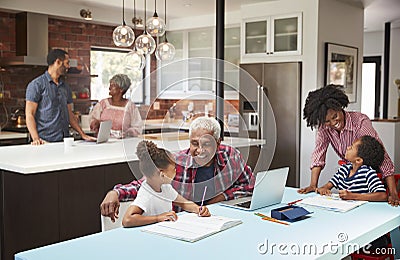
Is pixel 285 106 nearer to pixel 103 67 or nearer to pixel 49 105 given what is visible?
pixel 49 105

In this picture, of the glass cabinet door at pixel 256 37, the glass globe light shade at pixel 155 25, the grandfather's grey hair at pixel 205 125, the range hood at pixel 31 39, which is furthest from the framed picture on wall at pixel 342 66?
the grandfather's grey hair at pixel 205 125

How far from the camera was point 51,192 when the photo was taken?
10.5ft

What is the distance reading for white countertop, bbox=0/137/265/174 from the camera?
9.67 feet

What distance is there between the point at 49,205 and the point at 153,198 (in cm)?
141

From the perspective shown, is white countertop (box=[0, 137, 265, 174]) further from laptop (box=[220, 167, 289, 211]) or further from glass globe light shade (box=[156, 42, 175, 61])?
glass globe light shade (box=[156, 42, 175, 61])

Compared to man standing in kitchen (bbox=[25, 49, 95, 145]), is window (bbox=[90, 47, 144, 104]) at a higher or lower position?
higher

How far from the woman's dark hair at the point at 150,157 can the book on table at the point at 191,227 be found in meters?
0.22

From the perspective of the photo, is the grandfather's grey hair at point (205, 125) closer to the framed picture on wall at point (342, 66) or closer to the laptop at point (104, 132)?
the laptop at point (104, 132)

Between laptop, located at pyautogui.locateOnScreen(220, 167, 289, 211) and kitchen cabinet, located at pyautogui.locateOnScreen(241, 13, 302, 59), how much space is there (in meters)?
3.33

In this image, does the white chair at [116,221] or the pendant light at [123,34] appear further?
the pendant light at [123,34]

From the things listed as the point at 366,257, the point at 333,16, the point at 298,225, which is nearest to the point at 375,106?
the point at 333,16

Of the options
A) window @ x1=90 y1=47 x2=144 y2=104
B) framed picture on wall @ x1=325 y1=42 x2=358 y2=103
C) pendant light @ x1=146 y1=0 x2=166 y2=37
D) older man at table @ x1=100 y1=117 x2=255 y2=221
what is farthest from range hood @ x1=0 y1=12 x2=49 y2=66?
older man at table @ x1=100 y1=117 x2=255 y2=221

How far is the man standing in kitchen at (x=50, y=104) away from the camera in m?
4.09

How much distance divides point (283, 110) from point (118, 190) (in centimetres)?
366
